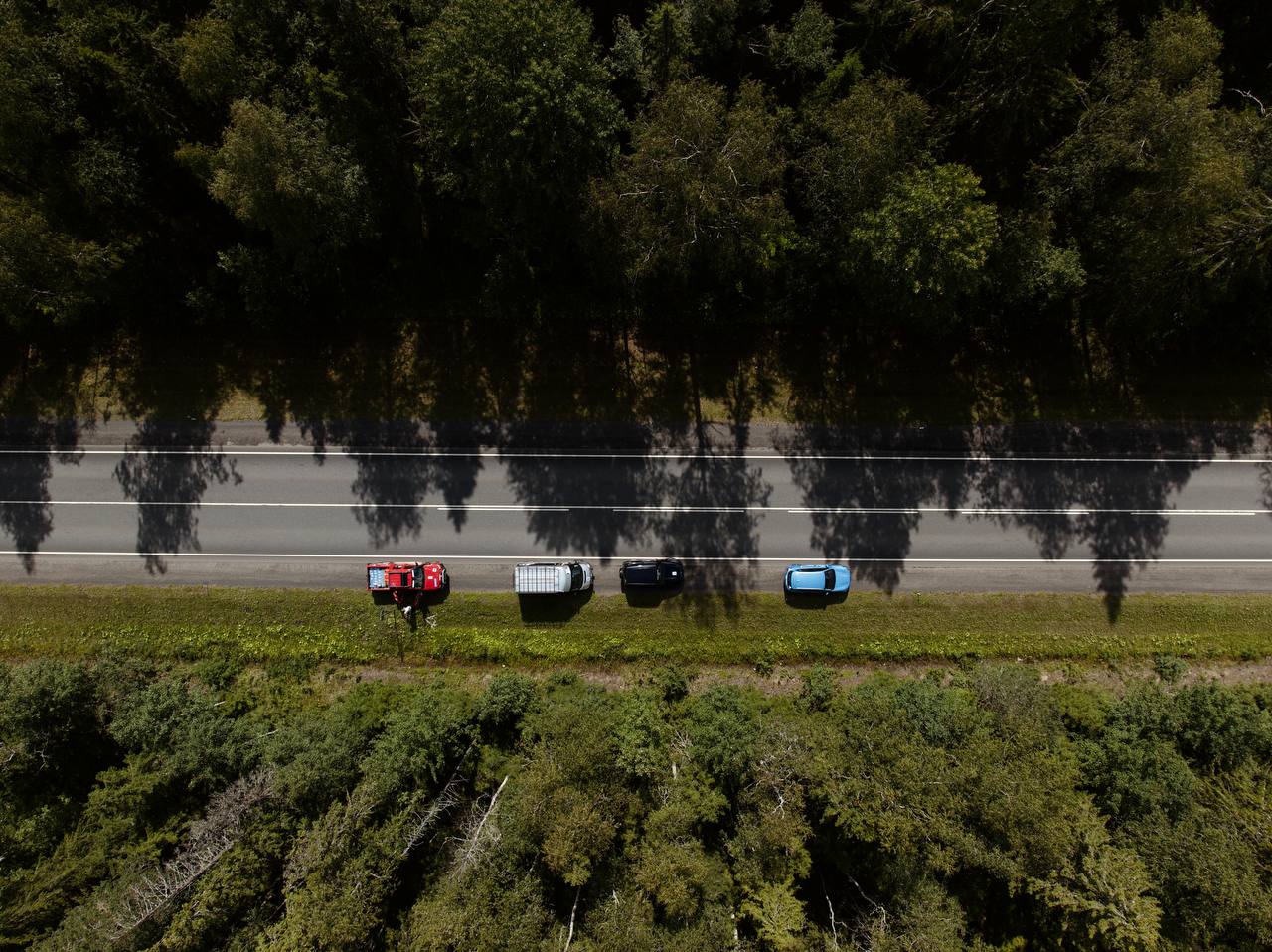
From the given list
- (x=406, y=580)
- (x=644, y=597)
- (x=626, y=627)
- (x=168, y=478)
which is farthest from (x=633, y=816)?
(x=168, y=478)

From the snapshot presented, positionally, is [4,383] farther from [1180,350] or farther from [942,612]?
[1180,350]

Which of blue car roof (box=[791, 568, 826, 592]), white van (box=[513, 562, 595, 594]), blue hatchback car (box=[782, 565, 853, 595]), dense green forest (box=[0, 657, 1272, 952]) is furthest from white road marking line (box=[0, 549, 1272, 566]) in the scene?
dense green forest (box=[0, 657, 1272, 952])

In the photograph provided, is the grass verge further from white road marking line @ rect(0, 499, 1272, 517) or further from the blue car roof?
white road marking line @ rect(0, 499, 1272, 517)

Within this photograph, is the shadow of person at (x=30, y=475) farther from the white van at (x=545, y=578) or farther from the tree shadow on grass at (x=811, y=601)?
the tree shadow on grass at (x=811, y=601)

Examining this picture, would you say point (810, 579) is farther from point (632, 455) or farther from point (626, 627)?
point (632, 455)

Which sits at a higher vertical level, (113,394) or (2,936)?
(113,394)

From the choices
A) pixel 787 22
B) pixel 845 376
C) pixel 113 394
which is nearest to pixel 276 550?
pixel 113 394
